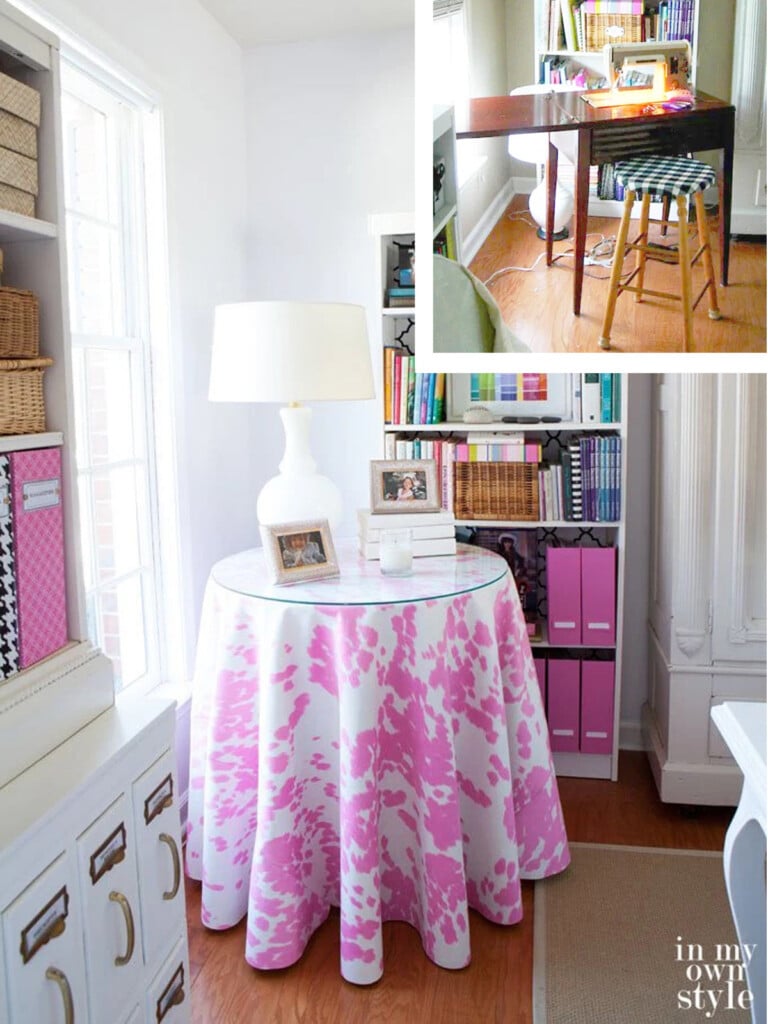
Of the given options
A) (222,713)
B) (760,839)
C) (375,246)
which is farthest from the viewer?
(375,246)

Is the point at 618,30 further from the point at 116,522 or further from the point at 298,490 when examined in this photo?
the point at 116,522

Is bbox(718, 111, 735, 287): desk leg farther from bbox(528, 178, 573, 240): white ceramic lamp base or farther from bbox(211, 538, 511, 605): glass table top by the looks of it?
bbox(211, 538, 511, 605): glass table top

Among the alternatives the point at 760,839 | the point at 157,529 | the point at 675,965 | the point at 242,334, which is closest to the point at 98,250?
the point at 242,334

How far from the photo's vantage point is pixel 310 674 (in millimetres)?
1988

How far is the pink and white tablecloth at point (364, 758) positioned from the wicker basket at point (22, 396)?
72cm

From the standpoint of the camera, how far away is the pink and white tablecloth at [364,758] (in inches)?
76.2

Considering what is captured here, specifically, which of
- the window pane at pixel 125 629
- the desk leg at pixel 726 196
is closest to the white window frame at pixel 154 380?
the window pane at pixel 125 629

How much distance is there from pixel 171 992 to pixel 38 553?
32.9 inches

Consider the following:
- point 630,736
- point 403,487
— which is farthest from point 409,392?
point 630,736

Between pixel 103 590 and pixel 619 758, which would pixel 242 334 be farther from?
pixel 619 758

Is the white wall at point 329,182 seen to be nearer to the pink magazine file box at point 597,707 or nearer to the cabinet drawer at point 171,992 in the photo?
the pink magazine file box at point 597,707

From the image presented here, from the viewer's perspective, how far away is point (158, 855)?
5.17 ft

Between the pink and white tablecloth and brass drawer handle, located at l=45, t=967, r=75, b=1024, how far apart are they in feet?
2.40

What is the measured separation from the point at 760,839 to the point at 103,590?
1756 mm
